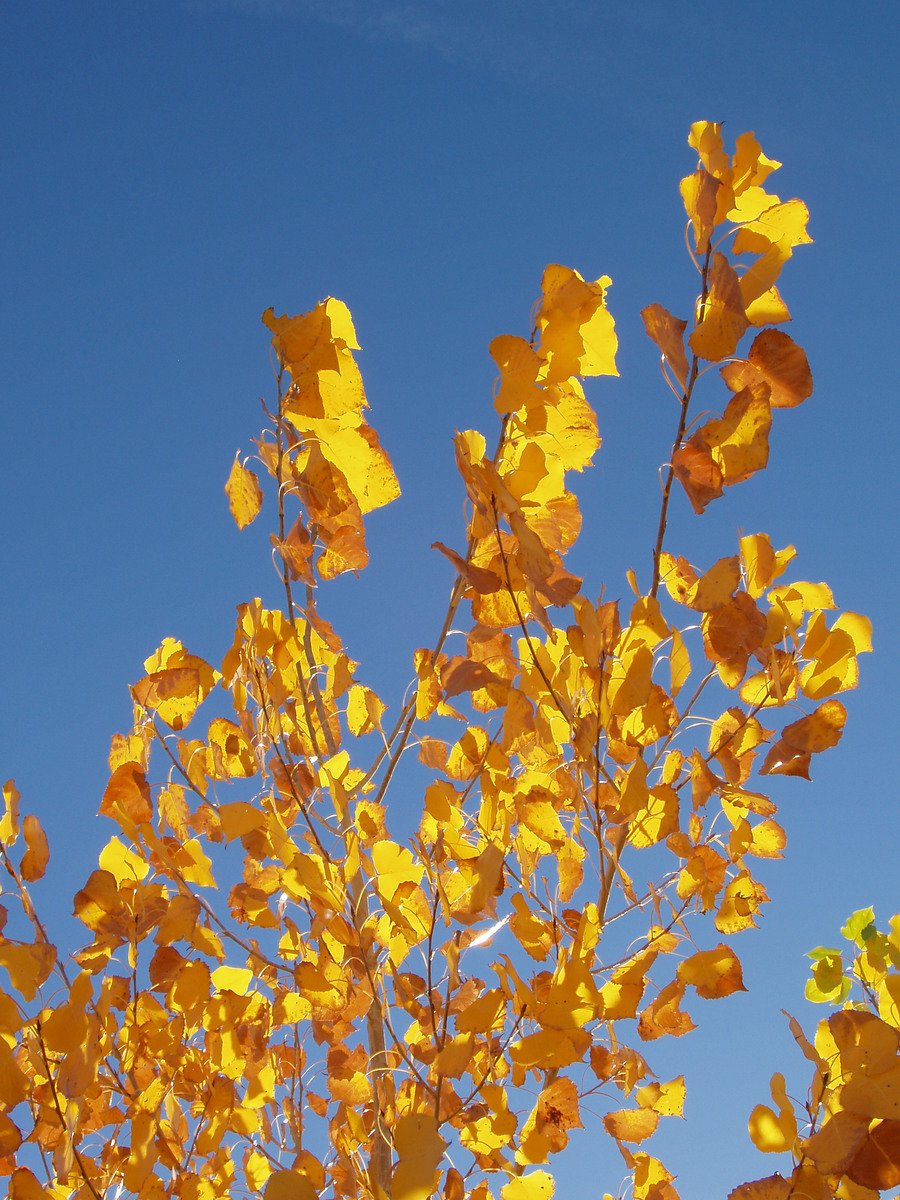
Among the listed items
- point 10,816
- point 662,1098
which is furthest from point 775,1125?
point 10,816

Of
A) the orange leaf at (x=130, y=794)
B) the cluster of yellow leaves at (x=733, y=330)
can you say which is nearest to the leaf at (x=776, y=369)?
the cluster of yellow leaves at (x=733, y=330)

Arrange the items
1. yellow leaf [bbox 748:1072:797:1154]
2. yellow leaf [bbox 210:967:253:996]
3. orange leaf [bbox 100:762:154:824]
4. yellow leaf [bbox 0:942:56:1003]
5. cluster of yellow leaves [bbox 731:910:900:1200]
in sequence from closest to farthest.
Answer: cluster of yellow leaves [bbox 731:910:900:1200] < yellow leaf [bbox 748:1072:797:1154] < yellow leaf [bbox 0:942:56:1003] < orange leaf [bbox 100:762:154:824] < yellow leaf [bbox 210:967:253:996]

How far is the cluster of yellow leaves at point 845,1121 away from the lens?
104 cm

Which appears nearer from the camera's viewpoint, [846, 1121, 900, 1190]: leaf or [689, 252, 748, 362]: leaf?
[846, 1121, 900, 1190]: leaf

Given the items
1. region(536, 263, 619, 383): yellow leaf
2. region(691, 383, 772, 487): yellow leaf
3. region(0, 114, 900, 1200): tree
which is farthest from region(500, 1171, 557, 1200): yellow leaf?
region(536, 263, 619, 383): yellow leaf

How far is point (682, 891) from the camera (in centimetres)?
136

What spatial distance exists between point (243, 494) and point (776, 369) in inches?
26.8

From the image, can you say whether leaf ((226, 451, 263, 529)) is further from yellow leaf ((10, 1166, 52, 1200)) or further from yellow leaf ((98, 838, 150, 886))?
yellow leaf ((10, 1166, 52, 1200))

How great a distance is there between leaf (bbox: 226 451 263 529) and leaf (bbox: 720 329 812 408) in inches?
24.0

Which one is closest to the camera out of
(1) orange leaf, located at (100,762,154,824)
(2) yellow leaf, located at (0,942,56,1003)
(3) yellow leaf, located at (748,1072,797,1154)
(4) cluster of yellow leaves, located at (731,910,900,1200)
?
(4) cluster of yellow leaves, located at (731,910,900,1200)

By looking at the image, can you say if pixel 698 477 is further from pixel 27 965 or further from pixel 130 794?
pixel 27 965

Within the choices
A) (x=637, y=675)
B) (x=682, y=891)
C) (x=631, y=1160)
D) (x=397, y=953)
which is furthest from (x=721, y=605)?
(x=631, y=1160)

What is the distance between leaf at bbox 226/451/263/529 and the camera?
137 centimetres

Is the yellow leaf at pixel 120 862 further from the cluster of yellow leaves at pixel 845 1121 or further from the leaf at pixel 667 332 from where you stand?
the leaf at pixel 667 332
